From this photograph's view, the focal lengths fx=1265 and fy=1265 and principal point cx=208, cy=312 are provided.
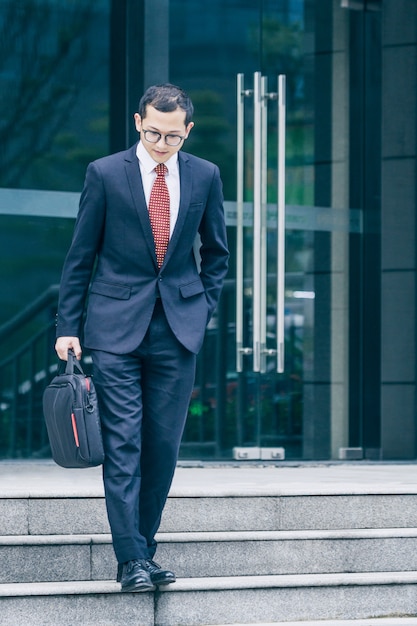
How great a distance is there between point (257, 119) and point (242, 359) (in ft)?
4.67

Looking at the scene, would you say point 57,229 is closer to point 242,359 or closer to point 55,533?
point 242,359

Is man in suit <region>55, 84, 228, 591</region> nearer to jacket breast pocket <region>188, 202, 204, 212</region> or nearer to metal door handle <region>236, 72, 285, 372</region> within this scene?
jacket breast pocket <region>188, 202, 204, 212</region>

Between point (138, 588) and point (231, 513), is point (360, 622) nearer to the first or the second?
point (231, 513)

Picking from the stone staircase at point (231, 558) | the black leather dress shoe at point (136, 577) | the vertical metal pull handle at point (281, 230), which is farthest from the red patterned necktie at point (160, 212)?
the vertical metal pull handle at point (281, 230)

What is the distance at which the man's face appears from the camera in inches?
173

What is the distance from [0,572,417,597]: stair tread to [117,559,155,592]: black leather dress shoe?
Answer: 0.15 meters

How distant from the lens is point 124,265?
179 inches

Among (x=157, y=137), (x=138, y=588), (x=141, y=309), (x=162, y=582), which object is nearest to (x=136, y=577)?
(x=138, y=588)

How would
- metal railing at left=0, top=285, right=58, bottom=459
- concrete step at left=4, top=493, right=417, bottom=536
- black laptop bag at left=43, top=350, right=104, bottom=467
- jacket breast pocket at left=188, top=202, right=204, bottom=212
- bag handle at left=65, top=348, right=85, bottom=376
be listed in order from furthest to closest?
metal railing at left=0, top=285, right=58, bottom=459 → concrete step at left=4, top=493, right=417, bottom=536 → jacket breast pocket at left=188, top=202, right=204, bottom=212 → bag handle at left=65, top=348, right=85, bottom=376 → black laptop bag at left=43, top=350, right=104, bottom=467

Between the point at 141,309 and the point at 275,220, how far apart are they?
10.5 ft

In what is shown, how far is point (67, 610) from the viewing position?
15.2 ft

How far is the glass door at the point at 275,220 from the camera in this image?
295 inches

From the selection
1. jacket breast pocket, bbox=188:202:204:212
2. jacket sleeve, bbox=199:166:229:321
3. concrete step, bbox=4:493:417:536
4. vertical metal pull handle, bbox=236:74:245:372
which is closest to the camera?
jacket breast pocket, bbox=188:202:204:212

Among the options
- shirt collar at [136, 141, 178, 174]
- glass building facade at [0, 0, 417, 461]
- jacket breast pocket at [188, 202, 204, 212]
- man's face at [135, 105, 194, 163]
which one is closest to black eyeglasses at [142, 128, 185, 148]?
man's face at [135, 105, 194, 163]
